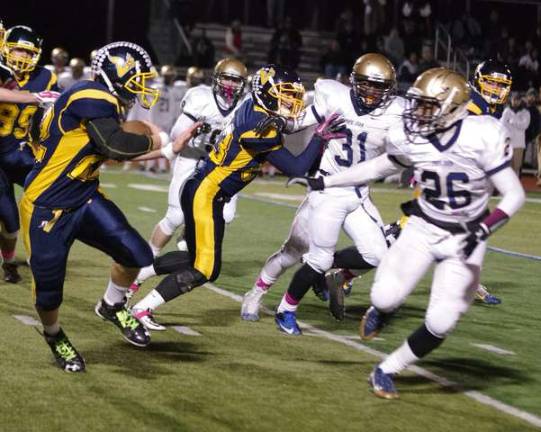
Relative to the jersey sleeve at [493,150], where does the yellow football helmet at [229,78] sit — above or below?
below

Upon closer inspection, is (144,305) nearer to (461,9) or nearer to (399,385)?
(399,385)

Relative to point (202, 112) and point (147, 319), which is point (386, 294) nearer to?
point (147, 319)

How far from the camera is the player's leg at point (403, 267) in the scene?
5.55 meters

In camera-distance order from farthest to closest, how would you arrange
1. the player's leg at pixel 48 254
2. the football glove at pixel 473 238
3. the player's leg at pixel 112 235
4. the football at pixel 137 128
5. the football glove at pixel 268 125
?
the football glove at pixel 268 125 → the football at pixel 137 128 → the player's leg at pixel 112 235 → the player's leg at pixel 48 254 → the football glove at pixel 473 238

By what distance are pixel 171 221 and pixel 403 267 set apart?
332 cm

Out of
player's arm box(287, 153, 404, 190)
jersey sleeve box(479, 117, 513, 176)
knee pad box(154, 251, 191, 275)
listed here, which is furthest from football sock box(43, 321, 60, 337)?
jersey sleeve box(479, 117, 513, 176)

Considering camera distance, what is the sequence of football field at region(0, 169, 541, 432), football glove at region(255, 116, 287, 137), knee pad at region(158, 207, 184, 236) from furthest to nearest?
knee pad at region(158, 207, 184, 236), football glove at region(255, 116, 287, 137), football field at region(0, 169, 541, 432)

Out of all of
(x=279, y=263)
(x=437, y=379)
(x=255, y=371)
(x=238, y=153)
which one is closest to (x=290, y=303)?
(x=279, y=263)

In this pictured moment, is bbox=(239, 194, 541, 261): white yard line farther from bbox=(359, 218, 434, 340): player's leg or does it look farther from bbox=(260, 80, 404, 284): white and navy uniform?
bbox=(359, 218, 434, 340): player's leg

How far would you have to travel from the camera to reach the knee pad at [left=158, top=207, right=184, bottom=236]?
8.55m

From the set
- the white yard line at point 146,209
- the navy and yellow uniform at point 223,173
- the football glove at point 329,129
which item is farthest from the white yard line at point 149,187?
the football glove at point 329,129

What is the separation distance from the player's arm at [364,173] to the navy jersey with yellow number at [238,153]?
732 mm

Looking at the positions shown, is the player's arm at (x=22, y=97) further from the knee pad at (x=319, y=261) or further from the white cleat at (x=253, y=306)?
the knee pad at (x=319, y=261)

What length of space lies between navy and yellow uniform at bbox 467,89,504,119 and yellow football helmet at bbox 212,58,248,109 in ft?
5.53
